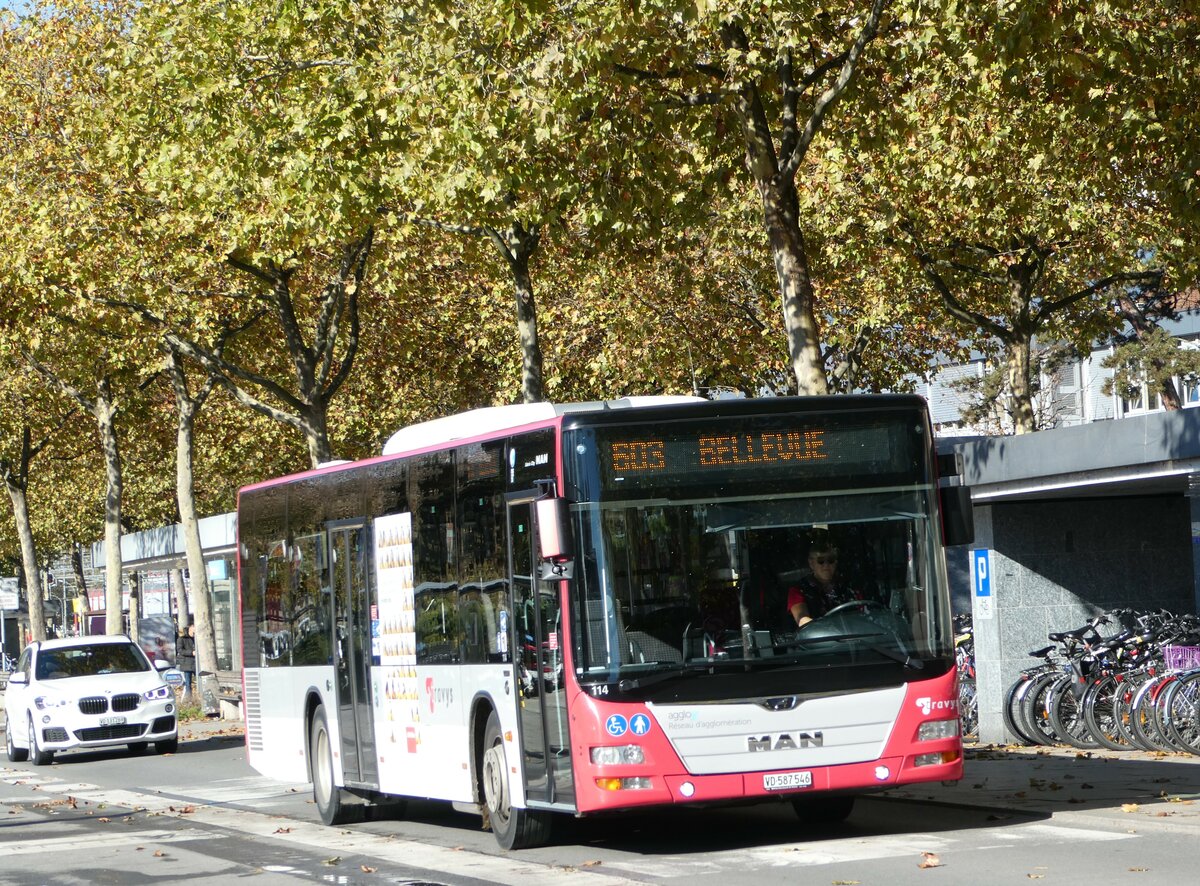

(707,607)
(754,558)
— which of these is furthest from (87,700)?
(754,558)

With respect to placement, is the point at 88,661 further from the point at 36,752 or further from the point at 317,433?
the point at 317,433

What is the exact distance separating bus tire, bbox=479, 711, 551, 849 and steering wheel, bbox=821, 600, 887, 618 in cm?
248

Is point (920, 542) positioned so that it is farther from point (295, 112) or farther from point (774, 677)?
point (295, 112)

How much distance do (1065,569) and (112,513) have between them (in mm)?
27275

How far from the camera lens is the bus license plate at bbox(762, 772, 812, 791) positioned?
12.0 meters

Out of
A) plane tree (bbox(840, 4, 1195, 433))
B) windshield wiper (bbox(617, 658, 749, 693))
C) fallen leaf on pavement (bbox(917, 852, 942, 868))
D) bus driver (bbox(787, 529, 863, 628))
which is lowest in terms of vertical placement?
fallen leaf on pavement (bbox(917, 852, 942, 868))

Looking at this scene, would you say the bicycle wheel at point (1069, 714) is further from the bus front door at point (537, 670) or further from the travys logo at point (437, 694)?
the bus front door at point (537, 670)

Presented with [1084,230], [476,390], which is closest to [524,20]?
[1084,230]

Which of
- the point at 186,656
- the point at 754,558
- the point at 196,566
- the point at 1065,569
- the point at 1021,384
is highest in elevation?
the point at 1021,384

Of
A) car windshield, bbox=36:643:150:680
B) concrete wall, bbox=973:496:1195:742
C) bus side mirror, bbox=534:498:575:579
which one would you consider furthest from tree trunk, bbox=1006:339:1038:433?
bus side mirror, bbox=534:498:575:579

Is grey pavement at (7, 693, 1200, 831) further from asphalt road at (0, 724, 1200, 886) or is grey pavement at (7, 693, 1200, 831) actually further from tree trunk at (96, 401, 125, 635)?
tree trunk at (96, 401, 125, 635)

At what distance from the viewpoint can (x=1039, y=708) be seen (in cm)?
1894

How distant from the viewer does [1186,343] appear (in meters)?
57.2

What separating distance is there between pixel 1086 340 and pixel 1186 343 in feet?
87.5
